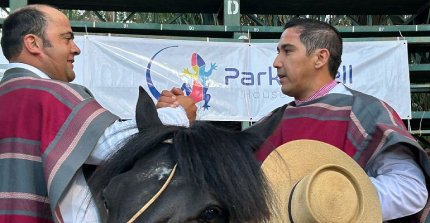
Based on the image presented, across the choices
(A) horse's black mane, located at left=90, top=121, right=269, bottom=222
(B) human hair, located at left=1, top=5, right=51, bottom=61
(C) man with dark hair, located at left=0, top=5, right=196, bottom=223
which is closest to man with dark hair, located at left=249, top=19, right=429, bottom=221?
(A) horse's black mane, located at left=90, top=121, right=269, bottom=222

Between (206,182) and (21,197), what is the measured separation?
698 millimetres

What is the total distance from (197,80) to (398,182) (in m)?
4.35

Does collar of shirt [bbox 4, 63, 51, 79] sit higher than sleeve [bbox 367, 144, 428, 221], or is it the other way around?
collar of shirt [bbox 4, 63, 51, 79]

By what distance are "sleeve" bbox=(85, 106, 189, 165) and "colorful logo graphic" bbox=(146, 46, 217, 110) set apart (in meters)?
4.26

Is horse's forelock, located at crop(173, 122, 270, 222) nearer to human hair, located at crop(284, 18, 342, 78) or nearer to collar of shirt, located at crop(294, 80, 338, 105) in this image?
collar of shirt, located at crop(294, 80, 338, 105)

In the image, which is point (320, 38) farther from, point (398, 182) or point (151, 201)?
point (151, 201)

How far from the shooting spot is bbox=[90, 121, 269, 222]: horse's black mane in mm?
1534

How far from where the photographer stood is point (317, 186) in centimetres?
175

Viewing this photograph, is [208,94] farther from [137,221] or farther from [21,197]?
[137,221]

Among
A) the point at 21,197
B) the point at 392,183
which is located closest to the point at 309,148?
the point at 392,183

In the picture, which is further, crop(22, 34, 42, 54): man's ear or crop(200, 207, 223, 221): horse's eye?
crop(22, 34, 42, 54): man's ear

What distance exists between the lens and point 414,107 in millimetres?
11023

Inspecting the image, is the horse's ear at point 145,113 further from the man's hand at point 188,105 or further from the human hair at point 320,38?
the human hair at point 320,38

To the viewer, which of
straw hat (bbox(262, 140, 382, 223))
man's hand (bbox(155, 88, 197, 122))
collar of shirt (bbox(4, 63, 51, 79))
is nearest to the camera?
straw hat (bbox(262, 140, 382, 223))
